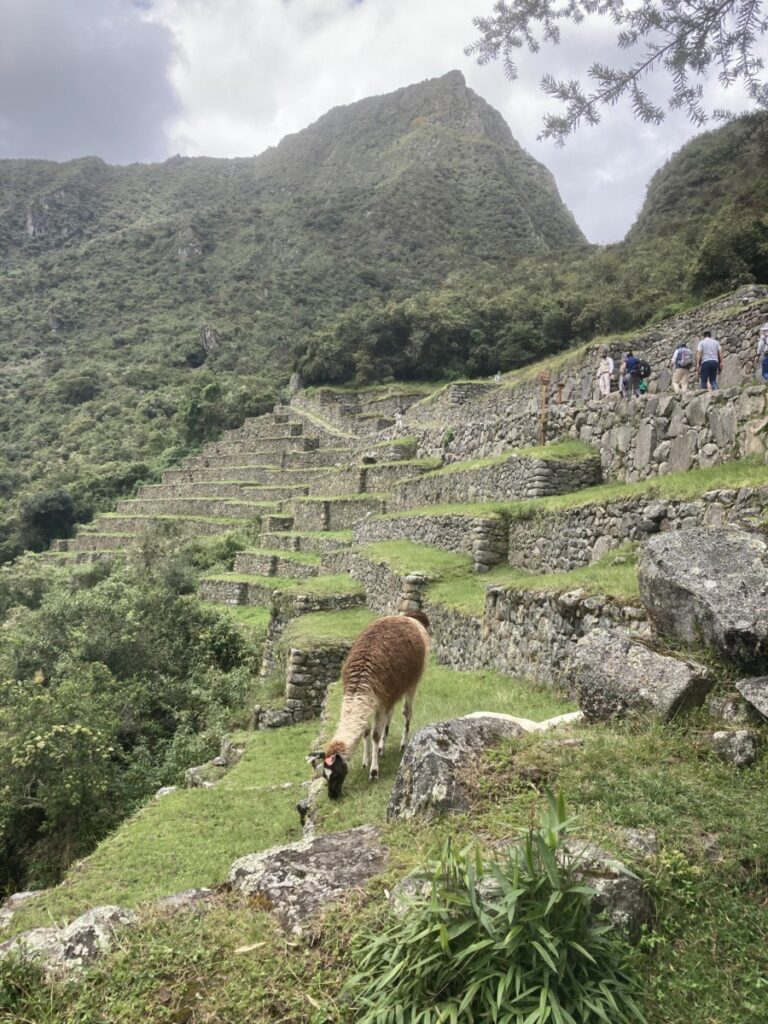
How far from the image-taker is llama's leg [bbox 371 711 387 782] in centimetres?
500

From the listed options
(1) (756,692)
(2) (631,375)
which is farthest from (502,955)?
(2) (631,375)

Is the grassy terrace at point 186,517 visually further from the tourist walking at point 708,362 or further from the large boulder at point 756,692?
the large boulder at point 756,692

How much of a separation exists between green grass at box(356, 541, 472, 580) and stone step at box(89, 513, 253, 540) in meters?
14.3

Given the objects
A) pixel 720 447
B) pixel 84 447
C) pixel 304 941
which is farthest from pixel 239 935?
pixel 84 447

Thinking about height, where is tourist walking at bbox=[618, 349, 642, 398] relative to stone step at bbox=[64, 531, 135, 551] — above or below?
above

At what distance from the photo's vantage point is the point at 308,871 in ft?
9.68

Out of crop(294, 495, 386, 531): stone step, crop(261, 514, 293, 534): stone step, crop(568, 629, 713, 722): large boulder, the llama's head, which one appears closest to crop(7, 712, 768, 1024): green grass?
crop(568, 629, 713, 722): large boulder

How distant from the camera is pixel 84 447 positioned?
165ft

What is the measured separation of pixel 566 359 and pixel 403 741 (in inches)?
622

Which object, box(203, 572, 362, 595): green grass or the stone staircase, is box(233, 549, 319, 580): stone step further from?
box(203, 572, 362, 595): green grass

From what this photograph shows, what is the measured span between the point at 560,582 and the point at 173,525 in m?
25.9

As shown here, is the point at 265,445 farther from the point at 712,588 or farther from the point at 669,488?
the point at 712,588

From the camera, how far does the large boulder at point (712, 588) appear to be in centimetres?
366

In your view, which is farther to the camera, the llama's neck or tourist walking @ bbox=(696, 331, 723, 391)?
tourist walking @ bbox=(696, 331, 723, 391)
